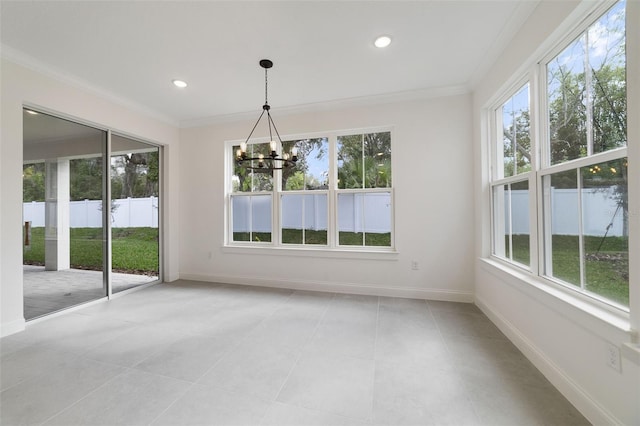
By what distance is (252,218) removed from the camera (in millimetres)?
4215

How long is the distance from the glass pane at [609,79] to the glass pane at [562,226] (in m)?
0.30

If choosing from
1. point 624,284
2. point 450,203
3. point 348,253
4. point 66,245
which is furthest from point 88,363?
point 450,203

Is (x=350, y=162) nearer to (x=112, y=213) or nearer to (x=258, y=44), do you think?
(x=258, y=44)

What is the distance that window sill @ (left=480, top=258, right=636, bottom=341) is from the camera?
Result: 1.27 m

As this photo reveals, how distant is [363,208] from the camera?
3670 millimetres

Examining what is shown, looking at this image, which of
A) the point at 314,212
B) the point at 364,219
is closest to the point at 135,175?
the point at 314,212

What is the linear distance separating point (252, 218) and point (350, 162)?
6.33 feet

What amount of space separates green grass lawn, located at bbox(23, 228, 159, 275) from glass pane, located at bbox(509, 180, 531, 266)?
510cm

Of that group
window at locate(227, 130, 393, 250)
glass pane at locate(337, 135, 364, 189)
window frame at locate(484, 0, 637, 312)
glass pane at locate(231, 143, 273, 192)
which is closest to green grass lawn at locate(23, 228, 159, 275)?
window at locate(227, 130, 393, 250)

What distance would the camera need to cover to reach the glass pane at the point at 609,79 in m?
1.35

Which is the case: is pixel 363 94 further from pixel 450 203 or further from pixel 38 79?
pixel 38 79

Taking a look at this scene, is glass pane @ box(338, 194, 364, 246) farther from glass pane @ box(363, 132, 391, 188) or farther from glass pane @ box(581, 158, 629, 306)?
glass pane @ box(581, 158, 629, 306)

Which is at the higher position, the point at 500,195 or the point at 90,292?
the point at 500,195

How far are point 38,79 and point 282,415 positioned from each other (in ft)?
13.5
